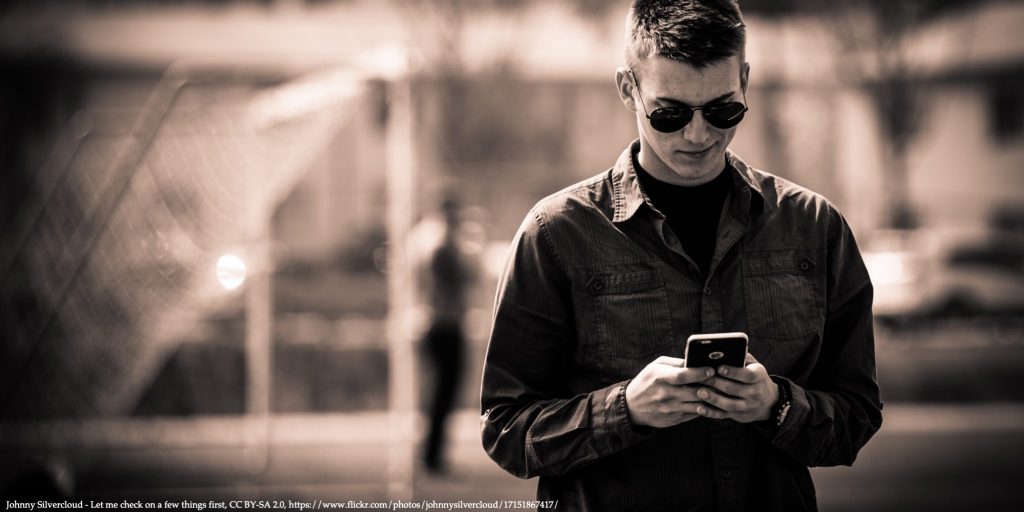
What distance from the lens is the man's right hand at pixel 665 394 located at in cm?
208

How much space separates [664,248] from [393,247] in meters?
4.90

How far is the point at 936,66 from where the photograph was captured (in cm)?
2659

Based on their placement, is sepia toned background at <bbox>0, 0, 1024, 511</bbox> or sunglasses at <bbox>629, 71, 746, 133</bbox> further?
sepia toned background at <bbox>0, 0, 1024, 511</bbox>

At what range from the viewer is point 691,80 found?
2279 millimetres

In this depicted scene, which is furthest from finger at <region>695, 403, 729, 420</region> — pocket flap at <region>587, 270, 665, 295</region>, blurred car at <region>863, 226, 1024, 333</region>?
blurred car at <region>863, 226, 1024, 333</region>

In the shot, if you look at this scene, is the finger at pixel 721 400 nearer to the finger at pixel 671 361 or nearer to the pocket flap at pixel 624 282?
the finger at pixel 671 361

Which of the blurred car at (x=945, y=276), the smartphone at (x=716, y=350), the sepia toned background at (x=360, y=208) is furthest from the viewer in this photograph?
the blurred car at (x=945, y=276)

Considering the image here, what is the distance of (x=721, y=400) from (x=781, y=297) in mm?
346

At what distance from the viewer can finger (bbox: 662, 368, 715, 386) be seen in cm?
207

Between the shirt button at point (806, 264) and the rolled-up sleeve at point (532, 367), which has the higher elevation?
the shirt button at point (806, 264)

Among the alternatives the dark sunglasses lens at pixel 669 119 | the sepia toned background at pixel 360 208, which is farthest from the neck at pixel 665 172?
the sepia toned background at pixel 360 208

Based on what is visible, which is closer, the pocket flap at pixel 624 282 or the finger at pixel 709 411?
the finger at pixel 709 411

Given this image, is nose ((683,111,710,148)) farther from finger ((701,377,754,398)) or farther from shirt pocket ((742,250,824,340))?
finger ((701,377,754,398))

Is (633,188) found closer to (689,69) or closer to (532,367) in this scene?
(689,69)
